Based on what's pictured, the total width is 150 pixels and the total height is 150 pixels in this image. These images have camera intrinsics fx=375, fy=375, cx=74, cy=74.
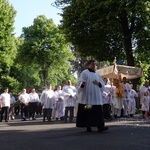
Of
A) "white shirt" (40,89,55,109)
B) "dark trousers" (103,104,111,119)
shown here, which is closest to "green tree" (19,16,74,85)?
"white shirt" (40,89,55,109)

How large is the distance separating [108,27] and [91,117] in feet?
61.8

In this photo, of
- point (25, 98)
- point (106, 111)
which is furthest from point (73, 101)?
point (25, 98)

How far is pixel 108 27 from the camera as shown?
2906 cm

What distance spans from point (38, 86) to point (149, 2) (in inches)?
1693

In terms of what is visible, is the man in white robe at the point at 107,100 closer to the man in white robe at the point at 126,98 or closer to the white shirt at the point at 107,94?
the white shirt at the point at 107,94

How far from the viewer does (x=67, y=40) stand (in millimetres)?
31969

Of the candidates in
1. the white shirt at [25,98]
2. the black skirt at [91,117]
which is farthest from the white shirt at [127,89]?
the black skirt at [91,117]

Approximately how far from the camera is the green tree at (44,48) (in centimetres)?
5272

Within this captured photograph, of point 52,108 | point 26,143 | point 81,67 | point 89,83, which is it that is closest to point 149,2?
point 52,108

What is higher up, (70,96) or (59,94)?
(59,94)

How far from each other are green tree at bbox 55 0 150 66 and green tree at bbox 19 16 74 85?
19.3 m

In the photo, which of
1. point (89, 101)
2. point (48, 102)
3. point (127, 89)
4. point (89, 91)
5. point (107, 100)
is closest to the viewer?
point (89, 101)

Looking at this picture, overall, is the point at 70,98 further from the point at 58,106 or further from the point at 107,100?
the point at 58,106

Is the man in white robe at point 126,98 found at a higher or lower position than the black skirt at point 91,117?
higher
